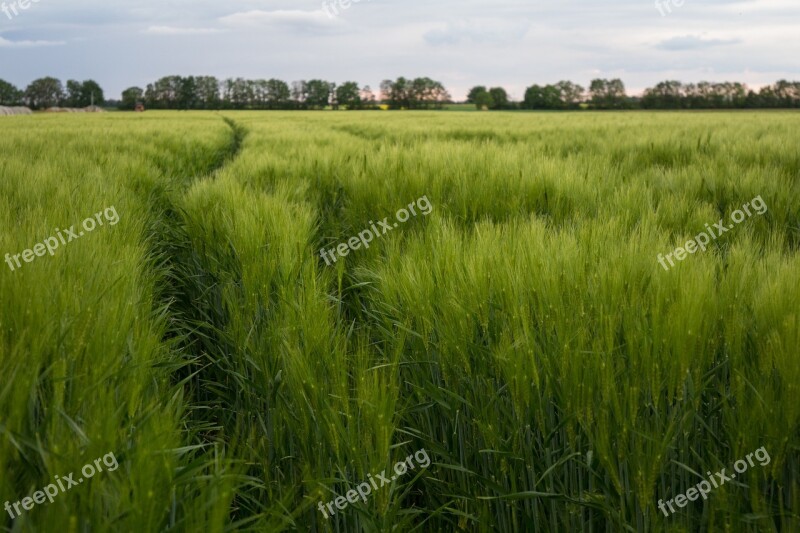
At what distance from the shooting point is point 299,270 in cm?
210

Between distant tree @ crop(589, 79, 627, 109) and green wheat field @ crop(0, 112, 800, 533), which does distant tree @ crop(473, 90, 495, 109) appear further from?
green wheat field @ crop(0, 112, 800, 533)

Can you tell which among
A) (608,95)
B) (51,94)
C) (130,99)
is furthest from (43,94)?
(608,95)

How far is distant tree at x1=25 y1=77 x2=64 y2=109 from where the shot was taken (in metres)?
77.5

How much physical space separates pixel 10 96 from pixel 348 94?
4491 centimetres

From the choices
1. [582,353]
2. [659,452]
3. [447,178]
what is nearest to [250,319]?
[582,353]

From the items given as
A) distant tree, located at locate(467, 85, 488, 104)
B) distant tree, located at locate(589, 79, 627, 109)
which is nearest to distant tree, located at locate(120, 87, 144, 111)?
distant tree, located at locate(467, 85, 488, 104)
